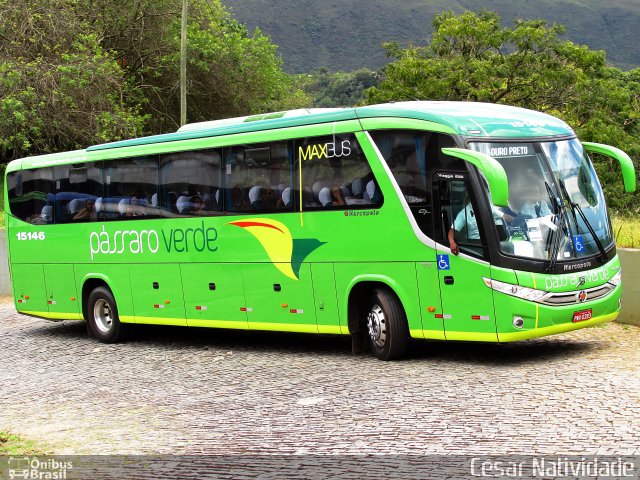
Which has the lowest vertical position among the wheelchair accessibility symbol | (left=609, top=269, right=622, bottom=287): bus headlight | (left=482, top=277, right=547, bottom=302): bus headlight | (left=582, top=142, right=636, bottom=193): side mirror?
(left=609, top=269, right=622, bottom=287): bus headlight

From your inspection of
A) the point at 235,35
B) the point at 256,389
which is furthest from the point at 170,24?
the point at 256,389

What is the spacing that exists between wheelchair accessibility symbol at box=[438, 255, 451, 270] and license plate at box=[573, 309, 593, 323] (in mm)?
1612

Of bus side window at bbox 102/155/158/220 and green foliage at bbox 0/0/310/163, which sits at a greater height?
green foliage at bbox 0/0/310/163

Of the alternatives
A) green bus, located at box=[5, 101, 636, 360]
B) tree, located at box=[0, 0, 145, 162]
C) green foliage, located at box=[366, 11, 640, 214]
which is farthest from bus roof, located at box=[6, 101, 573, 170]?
green foliage, located at box=[366, 11, 640, 214]

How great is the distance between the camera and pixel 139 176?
17719 millimetres

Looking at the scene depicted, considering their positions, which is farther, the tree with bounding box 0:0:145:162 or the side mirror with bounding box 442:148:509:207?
the tree with bounding box 0:0:145:162

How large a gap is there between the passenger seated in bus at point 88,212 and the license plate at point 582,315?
926 centimetres

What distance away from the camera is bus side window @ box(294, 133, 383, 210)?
45.5 ft

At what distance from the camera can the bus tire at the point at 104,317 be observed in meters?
18.7

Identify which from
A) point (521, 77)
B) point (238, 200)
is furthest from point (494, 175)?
point (521, 77)

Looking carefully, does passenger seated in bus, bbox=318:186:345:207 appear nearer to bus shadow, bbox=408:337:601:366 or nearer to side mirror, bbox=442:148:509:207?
bus shadow, bbox=408:337:601:366

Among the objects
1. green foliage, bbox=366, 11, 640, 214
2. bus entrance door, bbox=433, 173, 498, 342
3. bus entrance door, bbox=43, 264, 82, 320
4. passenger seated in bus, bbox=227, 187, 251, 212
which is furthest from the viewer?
green foliage, bbox=366, 11, 640, 214

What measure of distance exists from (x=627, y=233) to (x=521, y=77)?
134 feet

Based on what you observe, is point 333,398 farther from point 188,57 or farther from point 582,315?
point 188,57
